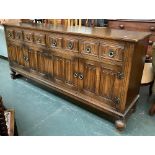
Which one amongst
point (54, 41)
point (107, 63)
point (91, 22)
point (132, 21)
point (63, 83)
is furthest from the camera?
point (91, 22)

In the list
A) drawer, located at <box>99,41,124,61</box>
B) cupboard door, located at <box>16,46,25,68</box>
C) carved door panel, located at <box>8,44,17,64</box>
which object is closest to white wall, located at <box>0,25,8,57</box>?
carved door panel, located at <box>8,44,17,64</box>

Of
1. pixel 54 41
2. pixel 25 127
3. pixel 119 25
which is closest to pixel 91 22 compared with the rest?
pixel 119 25

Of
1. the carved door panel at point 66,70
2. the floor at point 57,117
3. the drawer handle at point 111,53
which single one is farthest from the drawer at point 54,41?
the floor at point 57,117

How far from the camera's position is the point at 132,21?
7.59 feet

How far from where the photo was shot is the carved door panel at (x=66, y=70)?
1910 millimetres

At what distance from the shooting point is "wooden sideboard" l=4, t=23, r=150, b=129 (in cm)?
154

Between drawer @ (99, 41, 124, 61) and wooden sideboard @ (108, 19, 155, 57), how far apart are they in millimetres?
955

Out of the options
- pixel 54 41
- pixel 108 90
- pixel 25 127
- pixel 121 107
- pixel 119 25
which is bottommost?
pixel 25 127

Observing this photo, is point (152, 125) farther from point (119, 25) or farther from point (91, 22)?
point (91, 22)

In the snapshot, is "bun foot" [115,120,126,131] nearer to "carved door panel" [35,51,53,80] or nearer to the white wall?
"carved door panel" [35,51,53,80]

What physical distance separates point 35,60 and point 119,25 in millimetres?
1204

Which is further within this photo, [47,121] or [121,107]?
[47,121]

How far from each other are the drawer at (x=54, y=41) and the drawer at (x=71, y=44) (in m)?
0.07

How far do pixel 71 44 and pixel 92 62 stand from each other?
29 cm
